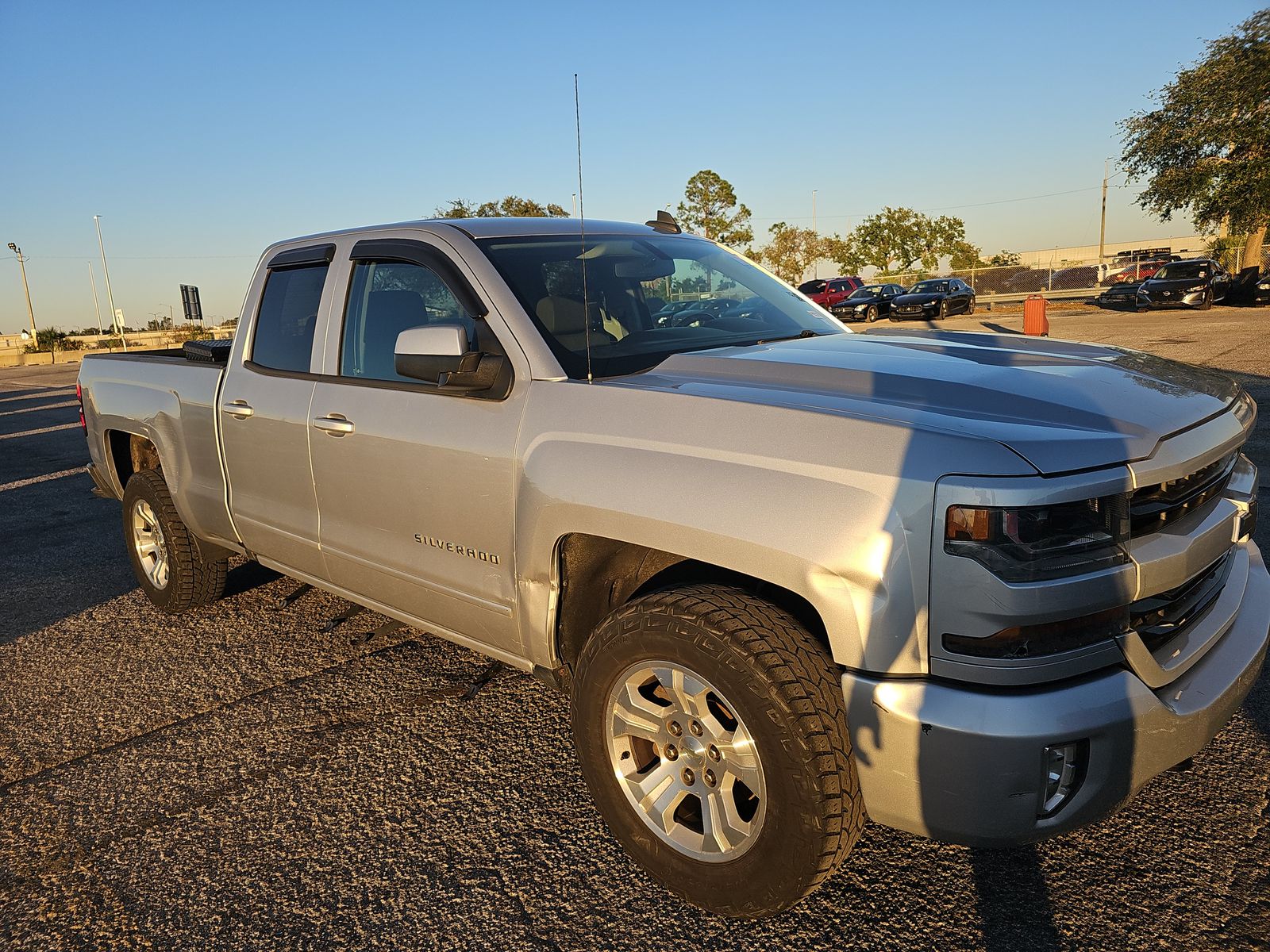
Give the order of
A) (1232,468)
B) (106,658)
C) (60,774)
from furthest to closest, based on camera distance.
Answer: (106,658)
(60,774)
(1232,468)

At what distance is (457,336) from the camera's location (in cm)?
280

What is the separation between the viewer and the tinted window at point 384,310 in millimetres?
3379

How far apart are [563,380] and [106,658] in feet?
10.3

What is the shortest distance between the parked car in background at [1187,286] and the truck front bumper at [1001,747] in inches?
1100

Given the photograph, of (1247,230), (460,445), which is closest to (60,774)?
(460,445)

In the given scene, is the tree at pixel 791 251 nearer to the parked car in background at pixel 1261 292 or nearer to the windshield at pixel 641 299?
the parked car in background at pixel 1261 292

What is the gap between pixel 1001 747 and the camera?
191 cm

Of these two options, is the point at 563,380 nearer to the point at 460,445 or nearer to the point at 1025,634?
the point at 460,445

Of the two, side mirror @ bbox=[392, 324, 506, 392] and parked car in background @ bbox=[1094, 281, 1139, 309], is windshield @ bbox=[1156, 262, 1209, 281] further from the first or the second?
side mirror @ bbox=[392, 324, 506, 392]

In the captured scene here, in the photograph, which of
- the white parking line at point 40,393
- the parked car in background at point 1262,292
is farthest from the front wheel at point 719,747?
the parked car in background at point 1262,292

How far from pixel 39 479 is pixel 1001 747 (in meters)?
10.6

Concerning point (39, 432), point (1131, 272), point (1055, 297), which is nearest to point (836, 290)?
point (1055, 297)

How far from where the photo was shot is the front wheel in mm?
2107

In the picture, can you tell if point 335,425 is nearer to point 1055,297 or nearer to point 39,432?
point 39,432
